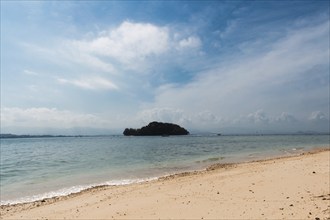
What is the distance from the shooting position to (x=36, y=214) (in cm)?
1227

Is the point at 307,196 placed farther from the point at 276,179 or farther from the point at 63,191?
the point at 63,191

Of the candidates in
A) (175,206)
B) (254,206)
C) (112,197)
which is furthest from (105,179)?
(254,206)

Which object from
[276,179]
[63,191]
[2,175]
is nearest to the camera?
[276,179]

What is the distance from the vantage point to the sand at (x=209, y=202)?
10281 mm

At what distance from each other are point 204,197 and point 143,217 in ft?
11.0

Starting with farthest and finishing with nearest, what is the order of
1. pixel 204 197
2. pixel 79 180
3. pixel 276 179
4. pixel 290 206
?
1. pixel 79 180
2. pixel 276 179
3. pixel 204 197
4. pixel 290 206

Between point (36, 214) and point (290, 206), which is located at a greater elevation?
point (290, 206)

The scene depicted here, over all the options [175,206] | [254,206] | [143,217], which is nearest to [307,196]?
[254,206]

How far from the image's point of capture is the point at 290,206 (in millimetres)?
10516

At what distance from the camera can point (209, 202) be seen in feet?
39.2

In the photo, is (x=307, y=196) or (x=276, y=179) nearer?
(x=307, y=196)

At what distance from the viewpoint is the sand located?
1028 centimetres

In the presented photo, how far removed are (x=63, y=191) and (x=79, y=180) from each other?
436 cm

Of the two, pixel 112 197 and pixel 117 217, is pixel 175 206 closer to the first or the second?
pixel 117 217
